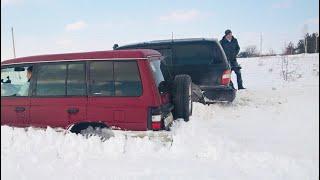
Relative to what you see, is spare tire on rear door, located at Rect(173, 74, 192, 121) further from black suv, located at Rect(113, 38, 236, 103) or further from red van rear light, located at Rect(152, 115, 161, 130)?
black suv, located at Rect(113, 38, 236, 103)

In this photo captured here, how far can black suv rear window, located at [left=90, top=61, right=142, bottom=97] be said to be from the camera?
17.3 ft

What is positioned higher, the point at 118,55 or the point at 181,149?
the point at 118,55

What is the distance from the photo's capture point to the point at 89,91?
17.7 ft

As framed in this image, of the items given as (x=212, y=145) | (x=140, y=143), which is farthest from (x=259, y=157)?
(x=140, y=143)

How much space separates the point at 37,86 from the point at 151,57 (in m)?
1.81

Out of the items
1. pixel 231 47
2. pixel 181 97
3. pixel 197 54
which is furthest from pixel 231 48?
pixel 181 97

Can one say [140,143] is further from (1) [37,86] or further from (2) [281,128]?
(2) [281,128]

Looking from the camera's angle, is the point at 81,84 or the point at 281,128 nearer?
the point at 81,84

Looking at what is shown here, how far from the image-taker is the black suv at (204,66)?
8.59m

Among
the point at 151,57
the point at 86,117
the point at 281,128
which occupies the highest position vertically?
the point at 151,57

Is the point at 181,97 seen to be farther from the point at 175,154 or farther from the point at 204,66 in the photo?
the point at 204,66

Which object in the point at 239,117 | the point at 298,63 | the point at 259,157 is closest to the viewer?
the point at 259,157

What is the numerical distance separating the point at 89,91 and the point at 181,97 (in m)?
1.49

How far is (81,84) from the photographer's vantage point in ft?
17.9
